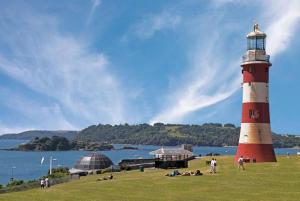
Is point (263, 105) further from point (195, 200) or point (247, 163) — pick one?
point (195, 200)

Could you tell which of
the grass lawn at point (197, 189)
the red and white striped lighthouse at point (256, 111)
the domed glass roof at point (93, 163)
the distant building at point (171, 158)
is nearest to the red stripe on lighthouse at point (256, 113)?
the red and white striped lighthouse at point (256, 111)

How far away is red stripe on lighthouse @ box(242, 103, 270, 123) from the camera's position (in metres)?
62.0

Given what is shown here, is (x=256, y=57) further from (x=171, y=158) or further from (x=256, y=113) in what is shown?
(x=171, y=158)

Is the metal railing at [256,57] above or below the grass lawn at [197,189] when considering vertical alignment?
above

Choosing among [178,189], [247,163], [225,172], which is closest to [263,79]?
[247,163]

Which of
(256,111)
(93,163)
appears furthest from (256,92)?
(93,163)

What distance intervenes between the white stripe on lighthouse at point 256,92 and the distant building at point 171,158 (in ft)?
37.4

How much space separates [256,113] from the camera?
6200cm

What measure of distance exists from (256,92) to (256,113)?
2.49 metres

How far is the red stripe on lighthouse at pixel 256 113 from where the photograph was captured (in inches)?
2440

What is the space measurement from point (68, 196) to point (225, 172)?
60.9 feet

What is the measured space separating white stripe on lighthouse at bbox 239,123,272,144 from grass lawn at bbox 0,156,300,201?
7017 millimetres

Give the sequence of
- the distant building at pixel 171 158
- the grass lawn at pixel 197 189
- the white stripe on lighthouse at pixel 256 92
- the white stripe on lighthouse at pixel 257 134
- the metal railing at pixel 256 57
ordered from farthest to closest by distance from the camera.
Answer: the distant building at pixel 171 158 < the metal railing at pixel 256 57 < the white stripe on lighthouse at pixel 256 92 < the white stripe on lighthouse at pixel 257 134 < the grass lawn at pixel 197 189

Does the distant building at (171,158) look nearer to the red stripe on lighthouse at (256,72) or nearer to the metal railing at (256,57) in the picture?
the red stripe on lighthouse at (256,72)
